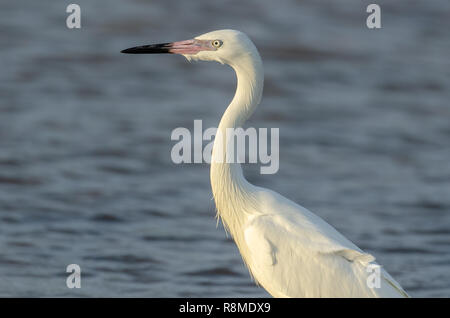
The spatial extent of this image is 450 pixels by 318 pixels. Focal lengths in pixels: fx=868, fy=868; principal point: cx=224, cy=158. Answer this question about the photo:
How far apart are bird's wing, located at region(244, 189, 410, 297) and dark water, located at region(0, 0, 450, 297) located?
1770mm

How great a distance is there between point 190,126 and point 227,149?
19.2 feet

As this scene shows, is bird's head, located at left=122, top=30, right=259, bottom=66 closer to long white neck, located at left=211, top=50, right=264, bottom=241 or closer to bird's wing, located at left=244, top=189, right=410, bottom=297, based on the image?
long white neck, located at left=211, top=50, right=264, bottom=241

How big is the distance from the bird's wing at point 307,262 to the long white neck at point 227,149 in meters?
0.31

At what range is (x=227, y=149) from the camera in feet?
18.5

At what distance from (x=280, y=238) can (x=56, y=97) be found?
7.34 metres

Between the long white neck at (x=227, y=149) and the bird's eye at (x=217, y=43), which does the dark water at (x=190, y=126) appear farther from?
the bird's eye at (x=217, y=43)

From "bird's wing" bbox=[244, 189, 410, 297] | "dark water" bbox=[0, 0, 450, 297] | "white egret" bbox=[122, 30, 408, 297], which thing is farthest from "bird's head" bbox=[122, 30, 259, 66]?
"dark water" bbox=[0, 0, 450, 297]

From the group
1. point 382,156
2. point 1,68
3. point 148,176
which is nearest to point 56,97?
point 1,68

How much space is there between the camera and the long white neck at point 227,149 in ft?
18.5

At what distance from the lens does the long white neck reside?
18.5 ft

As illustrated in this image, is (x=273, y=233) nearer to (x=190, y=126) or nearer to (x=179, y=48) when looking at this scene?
(x=179, y=48)

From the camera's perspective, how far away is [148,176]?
10016 millimetres

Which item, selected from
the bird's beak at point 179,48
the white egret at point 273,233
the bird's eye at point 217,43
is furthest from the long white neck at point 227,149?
the bird's beak at point 179,48
